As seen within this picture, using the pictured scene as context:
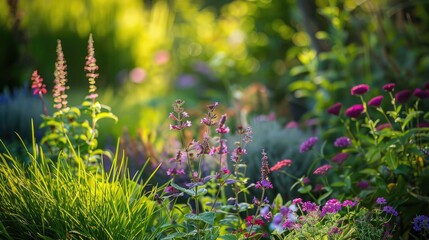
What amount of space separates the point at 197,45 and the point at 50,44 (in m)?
2.27

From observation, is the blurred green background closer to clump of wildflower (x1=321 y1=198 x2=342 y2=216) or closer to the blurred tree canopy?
the blurred tree canopy

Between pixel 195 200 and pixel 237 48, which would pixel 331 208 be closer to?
pixel 195 200

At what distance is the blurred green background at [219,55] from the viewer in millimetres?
4898

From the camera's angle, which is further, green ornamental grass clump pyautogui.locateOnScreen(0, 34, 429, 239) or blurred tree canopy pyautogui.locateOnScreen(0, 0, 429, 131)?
blurred tree canopy pyautogui.locateOnScreen(0, 0, 429, 131)

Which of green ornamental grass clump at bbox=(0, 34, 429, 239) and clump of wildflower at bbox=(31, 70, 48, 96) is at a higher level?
clump of wildflower at bbox=(31, 70, 48, 96)

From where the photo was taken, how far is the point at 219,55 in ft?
16.7

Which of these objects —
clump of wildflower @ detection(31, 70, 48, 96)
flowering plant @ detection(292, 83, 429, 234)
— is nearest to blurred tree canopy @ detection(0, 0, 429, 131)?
flowering plant @ detection(292, 83, 429, 234)

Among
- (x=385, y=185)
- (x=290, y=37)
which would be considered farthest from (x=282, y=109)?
(x=385, y=185)

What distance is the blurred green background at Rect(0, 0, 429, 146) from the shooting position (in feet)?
16.1

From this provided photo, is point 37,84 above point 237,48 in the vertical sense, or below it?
above

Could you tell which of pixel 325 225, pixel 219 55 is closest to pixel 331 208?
pixel 325 225

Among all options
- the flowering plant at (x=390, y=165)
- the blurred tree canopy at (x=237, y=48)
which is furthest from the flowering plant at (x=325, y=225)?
the blurred tree canopy at (x=237, y=48)

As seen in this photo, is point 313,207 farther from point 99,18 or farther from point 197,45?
point 197,45

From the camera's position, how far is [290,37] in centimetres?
698
